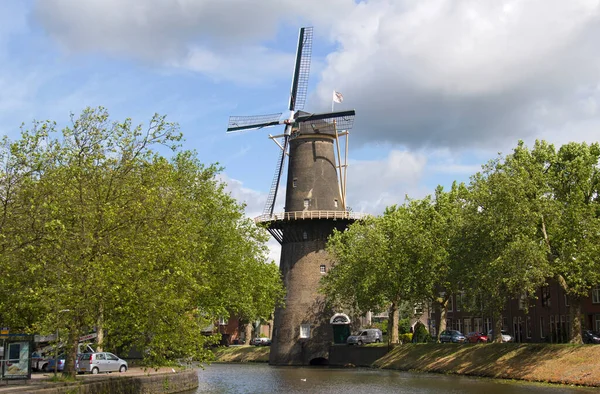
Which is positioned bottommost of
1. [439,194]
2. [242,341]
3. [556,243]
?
→ [242,341]

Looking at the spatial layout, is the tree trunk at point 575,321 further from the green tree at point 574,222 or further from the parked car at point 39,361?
the parked car at point 39,361

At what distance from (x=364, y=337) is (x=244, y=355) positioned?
23.0m

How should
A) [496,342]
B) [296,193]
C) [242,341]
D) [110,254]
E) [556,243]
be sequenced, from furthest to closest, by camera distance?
[242,341], [296,193], [496,342], [556,243], [110,254]

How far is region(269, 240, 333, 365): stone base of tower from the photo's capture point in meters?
74.7

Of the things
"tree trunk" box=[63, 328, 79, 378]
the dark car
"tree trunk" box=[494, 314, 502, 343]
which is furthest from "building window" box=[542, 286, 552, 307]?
"tree trunk" box=[63, 328, 79, 378]

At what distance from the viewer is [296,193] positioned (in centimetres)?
7556

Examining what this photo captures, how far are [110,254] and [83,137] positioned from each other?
507 centimetres

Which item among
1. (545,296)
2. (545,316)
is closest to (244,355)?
(545,316)

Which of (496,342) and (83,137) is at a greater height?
(83,137)

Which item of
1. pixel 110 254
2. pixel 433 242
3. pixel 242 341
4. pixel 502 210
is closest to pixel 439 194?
pixel 433 242

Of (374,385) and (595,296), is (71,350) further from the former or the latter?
(595,296)

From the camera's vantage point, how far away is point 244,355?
93062mm

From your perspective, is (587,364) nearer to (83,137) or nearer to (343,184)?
(83,137)

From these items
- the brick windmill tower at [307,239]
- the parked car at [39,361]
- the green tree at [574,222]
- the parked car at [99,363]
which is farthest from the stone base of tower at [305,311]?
the parked car at [99,363]
